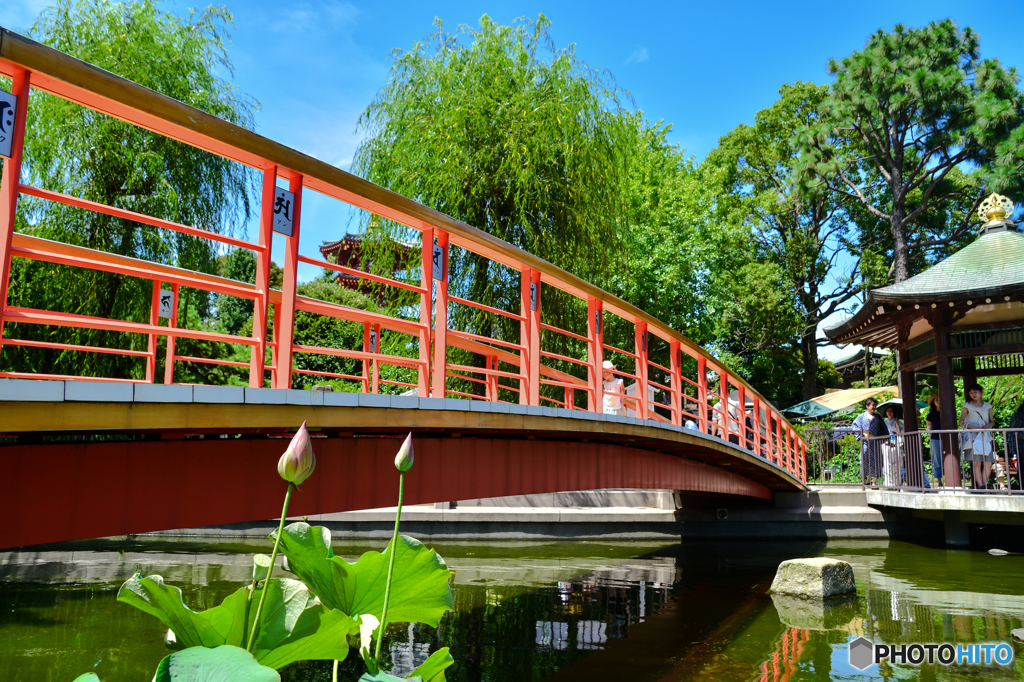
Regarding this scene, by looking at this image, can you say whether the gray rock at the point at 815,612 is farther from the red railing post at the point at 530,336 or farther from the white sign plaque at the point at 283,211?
the white sign plaque at the point at 283,211

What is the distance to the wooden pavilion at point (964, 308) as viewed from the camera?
10.9 m

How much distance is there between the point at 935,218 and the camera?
80.0 feet

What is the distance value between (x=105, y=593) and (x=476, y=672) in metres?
5.64

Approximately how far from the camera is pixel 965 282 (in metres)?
A: 11.1

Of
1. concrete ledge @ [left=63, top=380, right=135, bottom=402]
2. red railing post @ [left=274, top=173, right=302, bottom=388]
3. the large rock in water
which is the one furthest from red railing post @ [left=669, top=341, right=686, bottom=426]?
concrete ledge @ [left=63, top=380, right=135, bottom=402]

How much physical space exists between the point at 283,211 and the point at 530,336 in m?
2.76

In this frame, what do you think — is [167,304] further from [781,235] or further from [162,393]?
[781,235]

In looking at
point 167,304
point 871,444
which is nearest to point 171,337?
point 167,304

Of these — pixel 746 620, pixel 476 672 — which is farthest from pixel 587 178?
pixel 476 672

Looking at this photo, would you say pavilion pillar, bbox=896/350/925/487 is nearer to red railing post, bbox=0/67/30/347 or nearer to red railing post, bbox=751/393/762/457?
red railing post, bbox=751/393/762/457

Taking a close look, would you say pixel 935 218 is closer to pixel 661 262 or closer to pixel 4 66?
pixel 661 262

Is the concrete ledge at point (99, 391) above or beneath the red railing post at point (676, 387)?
beneath

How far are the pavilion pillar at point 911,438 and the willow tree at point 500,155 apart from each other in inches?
233

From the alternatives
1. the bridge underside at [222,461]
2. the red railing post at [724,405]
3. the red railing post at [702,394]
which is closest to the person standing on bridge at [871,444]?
the red railing post at [724,405]
